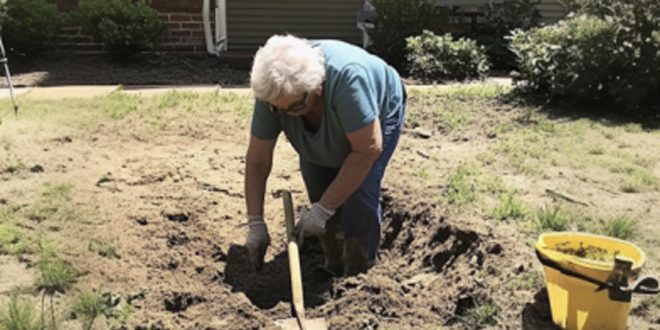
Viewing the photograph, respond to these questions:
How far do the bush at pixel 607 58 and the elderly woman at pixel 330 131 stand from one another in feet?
10.9

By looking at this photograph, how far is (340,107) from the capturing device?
3352mm

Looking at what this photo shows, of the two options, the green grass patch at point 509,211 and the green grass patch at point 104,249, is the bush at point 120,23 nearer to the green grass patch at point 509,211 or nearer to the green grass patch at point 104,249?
the green grass patch at point 104,249

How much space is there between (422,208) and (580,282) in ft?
5.59

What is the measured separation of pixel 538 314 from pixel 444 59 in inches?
232

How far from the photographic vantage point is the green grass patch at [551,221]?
3.99 m

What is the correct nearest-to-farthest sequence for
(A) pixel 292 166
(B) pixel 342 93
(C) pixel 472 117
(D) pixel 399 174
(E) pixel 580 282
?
1. (E) pixel 580 282
2. (B) pixel 342 93
3. (D) pixel 399 174
4. (A) pixel 292 166
5. (C) pixel 472 117

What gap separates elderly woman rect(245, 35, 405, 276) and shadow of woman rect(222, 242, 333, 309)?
5.9 inches

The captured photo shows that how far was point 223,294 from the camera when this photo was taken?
12.3 feet

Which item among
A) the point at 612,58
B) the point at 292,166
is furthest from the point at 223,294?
the point at 612,58

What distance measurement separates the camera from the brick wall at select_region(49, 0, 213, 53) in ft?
32.1

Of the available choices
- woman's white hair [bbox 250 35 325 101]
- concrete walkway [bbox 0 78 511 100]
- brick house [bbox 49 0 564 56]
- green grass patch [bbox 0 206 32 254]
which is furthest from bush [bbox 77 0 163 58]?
woman's white hair [bbox 250 35 325 101]

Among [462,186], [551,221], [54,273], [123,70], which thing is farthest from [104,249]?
[123,70]

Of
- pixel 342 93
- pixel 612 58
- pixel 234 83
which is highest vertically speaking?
pixel 342 93

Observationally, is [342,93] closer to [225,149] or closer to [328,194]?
[328,194]
